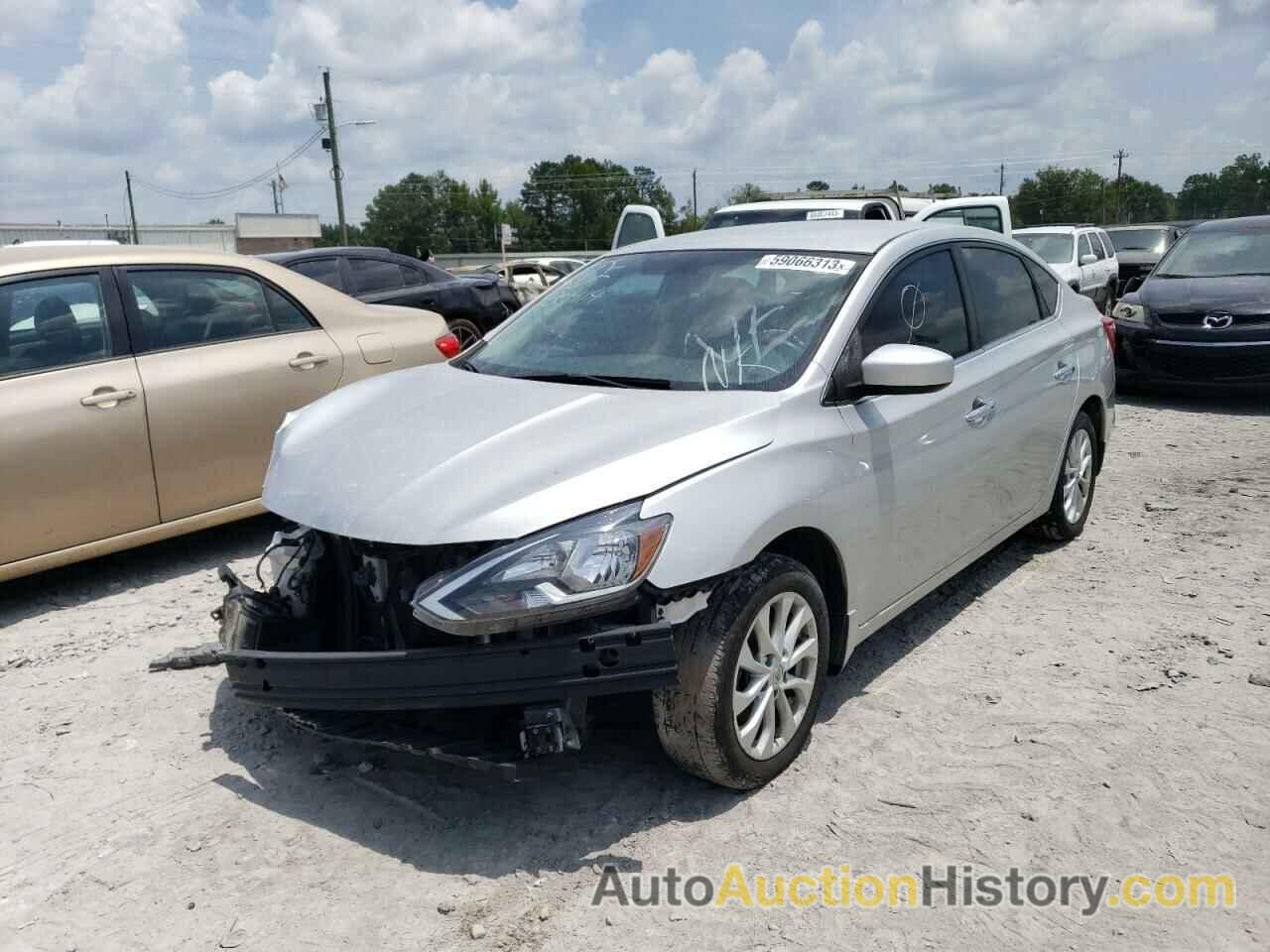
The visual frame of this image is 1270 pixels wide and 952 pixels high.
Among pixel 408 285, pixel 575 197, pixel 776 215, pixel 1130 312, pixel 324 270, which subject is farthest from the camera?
pixel 575 197

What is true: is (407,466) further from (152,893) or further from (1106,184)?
(1106,184)

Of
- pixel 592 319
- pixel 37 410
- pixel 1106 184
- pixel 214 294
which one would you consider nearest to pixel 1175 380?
pixel 592 319

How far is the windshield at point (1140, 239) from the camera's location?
66.6 feet

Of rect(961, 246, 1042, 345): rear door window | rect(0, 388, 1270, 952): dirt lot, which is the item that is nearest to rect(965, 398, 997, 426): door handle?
rect(961, 246, 1042, 345): rear door window

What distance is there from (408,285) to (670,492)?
29.5ft

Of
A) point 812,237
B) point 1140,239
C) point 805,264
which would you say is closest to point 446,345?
point 812,237

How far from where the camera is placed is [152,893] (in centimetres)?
281

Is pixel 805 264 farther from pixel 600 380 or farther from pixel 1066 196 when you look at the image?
pixel 1066 196

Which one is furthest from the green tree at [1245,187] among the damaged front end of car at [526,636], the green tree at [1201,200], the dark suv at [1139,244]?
the damaged front end of car at [526,636]

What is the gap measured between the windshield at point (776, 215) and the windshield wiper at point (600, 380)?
23.5ft

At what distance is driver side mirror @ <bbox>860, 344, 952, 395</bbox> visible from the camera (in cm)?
338

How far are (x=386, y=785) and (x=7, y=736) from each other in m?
1.51

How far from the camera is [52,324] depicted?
4809mm

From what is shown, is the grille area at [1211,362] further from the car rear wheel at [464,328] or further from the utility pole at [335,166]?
the utility pole at [335,166]
